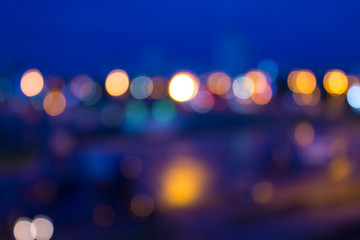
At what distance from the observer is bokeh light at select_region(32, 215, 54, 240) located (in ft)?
19.7

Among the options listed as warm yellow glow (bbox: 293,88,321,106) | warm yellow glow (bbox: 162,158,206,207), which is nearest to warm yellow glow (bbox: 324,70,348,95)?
warm yellow glow (bbox: 162,158,206,207)

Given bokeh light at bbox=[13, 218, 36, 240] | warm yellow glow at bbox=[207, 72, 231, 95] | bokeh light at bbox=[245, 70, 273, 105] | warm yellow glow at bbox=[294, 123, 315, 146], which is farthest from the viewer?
warm yellow glow at bbox=[207, 72, 231, 95]

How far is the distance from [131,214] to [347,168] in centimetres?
467

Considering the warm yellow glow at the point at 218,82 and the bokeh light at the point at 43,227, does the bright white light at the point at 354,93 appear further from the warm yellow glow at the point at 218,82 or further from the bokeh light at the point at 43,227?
the warm yellow glow at the point at 218,82

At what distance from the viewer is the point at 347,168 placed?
10.2 metres

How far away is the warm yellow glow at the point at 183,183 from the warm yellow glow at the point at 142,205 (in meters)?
0.25

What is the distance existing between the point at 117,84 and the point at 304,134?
24049 millimetres

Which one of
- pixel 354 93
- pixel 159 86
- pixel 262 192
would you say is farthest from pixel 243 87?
pixel 262 192

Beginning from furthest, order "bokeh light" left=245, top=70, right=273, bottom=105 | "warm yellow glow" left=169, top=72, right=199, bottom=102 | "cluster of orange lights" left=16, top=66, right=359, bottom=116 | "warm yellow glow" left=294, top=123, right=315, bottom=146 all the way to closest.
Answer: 1. "bokeh light" left=245, top=70, right=273, bottom=105
2. "warm yellow glow" left=169, top=72, right=199, bottom=102
3. "cluster of orange lights" left=16, top=66, right=359, bottom=116
4. "warm yellow glow" left=294, top=123, right=315, bottom=146

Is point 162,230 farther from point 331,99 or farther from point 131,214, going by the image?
point 331,99

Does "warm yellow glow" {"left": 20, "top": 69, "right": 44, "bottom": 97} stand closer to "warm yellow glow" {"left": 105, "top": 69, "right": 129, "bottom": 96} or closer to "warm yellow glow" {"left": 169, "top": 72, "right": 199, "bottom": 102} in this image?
"warm yellow glow" {"left": 105, "top": 69, "right": 129, "bottom": 96}

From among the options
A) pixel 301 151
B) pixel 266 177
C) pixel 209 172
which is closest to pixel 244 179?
pixel 266 177

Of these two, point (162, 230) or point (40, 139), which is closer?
point (162, 230)

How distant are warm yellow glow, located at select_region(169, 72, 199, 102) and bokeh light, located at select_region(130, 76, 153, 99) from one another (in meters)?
1.69
